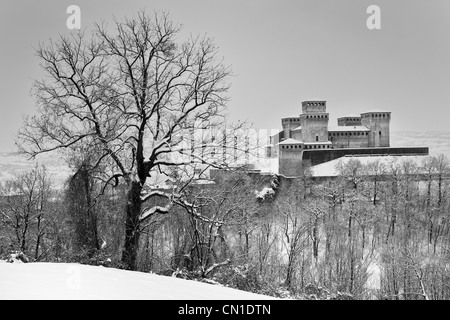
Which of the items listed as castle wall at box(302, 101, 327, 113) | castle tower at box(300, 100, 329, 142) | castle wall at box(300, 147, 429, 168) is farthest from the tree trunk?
castle wall at box(302, 101, 327, 113)

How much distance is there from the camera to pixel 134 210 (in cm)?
843

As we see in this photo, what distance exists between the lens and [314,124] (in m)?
50.7

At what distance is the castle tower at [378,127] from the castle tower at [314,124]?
16.1 feet

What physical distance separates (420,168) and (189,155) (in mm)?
36775

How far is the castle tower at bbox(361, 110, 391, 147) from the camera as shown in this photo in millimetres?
→ 50969

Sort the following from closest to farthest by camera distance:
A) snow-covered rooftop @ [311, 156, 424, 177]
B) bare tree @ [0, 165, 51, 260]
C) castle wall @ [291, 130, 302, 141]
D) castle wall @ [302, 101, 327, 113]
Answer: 1. bare tree @ [0, 165, 51, 260]
2. snow-covered rooftop @ [311, 156, 424, 177]
3. castle wall @ [302, 101, 327, 113]
4. castle wall @ [291, 130, 302, 141]

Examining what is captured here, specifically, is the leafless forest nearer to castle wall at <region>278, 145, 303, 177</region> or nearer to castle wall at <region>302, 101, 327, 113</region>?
castle wall at <region>278, 145, 303, 177</region>

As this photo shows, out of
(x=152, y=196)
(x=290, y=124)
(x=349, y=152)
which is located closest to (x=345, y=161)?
(x=349, y=152)

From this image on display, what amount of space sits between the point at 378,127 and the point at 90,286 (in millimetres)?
49810

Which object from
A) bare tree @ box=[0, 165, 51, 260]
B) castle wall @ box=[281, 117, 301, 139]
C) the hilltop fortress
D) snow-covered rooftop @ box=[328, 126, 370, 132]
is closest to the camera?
bare tree @ box=[0, 165, 51, 260]

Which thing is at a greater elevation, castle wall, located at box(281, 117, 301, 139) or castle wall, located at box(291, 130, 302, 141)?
castle wall, located at box(281, 117, 301, 139)

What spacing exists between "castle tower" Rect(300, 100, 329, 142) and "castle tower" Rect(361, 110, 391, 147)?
16.1ft

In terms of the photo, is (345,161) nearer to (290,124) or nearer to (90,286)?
(290,124)

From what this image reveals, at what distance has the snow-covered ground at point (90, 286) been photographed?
4371mm
